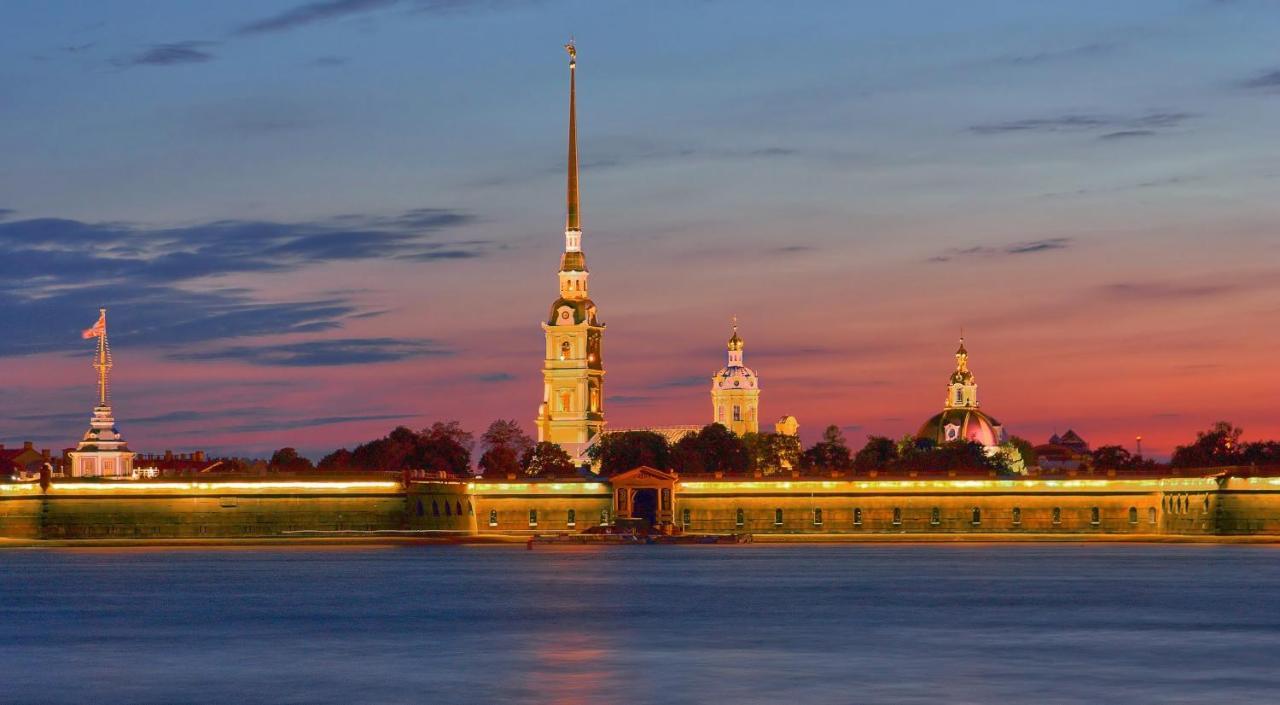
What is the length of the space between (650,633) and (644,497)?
120295 mm

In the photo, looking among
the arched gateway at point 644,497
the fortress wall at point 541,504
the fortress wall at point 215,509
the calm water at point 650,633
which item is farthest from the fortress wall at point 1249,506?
the fortress wall at point 215,509

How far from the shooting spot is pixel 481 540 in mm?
186250

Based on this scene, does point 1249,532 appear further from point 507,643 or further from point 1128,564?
point 507,643

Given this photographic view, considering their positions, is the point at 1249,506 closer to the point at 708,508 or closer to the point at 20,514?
the point at 708,508

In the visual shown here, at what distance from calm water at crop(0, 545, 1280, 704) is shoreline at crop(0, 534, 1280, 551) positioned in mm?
48733

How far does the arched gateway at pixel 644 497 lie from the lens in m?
189

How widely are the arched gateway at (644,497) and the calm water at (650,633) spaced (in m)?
61.3

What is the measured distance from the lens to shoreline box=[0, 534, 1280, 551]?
175875mm

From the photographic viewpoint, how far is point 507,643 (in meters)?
67.7

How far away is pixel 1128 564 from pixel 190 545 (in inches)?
3174

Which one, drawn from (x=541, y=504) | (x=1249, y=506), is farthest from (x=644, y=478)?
(x=1249, y=506)

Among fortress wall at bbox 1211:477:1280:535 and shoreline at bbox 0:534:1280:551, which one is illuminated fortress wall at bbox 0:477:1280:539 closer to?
shoreline at bbox 0:534:1280:551

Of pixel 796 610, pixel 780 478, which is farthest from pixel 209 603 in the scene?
pixel 780 478

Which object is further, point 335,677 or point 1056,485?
point 1056,485
